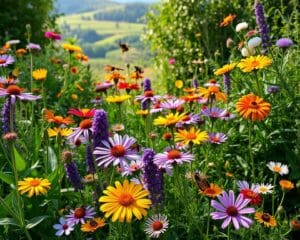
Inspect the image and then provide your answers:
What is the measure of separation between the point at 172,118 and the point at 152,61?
5.35m

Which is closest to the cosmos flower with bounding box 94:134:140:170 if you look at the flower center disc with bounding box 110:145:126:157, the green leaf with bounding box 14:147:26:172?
the flower center disc with bounding box 110:145:126:157

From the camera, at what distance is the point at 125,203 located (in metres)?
1.52

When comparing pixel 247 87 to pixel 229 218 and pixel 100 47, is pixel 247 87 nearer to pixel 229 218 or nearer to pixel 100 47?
pixel 229 218

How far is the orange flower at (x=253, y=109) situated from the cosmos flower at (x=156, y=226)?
0.54m

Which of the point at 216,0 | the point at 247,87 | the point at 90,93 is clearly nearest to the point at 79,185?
the point at 247,87

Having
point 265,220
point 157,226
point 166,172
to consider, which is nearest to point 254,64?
point 166,172

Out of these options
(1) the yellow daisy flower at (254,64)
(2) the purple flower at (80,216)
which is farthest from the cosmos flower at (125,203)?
(1) the yellow daisy flower at (254,64)

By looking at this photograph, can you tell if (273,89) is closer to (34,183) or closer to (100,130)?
(100,130)

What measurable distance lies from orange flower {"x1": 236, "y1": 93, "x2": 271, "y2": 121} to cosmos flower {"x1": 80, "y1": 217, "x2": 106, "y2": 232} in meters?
0.72

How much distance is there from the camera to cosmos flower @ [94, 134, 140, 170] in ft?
5.67

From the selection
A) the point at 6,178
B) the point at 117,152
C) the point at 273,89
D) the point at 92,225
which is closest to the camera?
the point at 117,152

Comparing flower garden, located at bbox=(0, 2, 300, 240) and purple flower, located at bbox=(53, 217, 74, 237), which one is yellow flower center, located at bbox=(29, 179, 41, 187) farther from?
purple flower, located at bbox=(53, 217, 74, 237)

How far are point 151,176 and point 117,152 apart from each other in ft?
0.57

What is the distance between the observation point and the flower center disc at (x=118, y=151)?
175 cm
